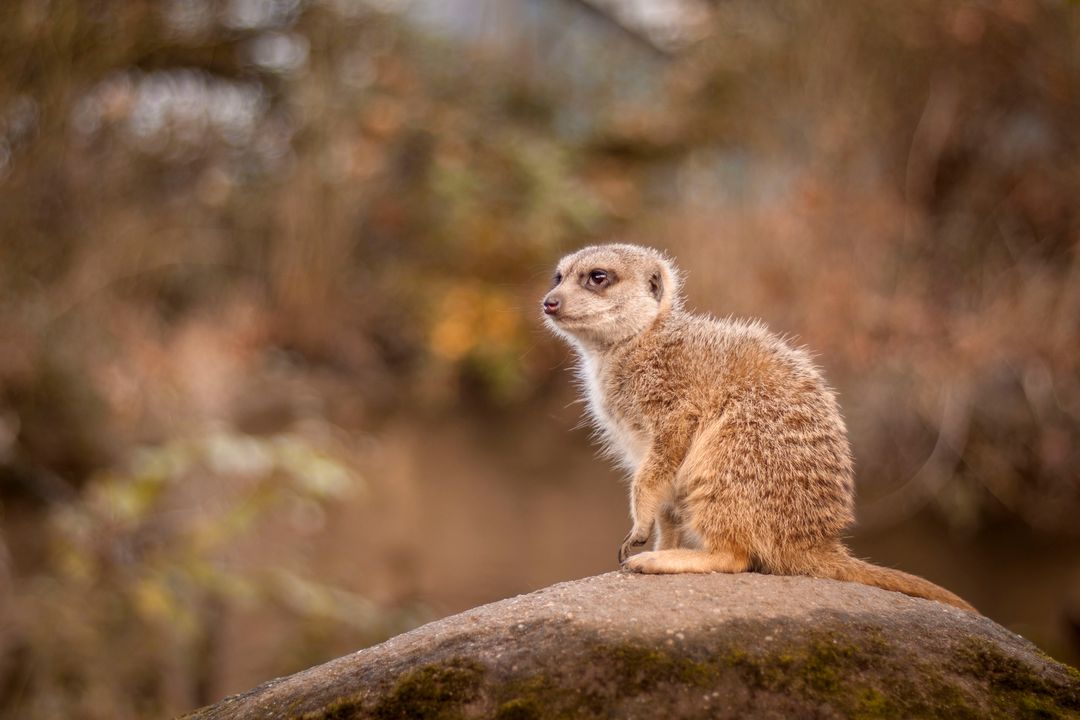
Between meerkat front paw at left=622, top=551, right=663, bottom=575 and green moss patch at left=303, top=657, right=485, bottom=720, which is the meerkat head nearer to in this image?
meerkat front paw at left=622, top=551, right=663, bottom=575

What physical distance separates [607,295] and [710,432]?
515 mm

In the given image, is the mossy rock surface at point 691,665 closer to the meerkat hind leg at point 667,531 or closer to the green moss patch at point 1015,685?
the green moss patch at point 1015,685

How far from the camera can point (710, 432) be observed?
250cm

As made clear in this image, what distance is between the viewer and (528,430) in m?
7.09

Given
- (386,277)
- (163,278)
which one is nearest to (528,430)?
(386,277)

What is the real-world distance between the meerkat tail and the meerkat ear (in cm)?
84

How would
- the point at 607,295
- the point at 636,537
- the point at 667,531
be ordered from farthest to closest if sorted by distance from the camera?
the point at 607,295 → the point at 667,531 → the point at 636,537

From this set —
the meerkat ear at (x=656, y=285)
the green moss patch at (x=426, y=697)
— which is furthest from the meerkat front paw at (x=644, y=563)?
the meerkat ear at (x=656, y=285)

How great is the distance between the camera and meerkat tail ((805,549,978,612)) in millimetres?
2387

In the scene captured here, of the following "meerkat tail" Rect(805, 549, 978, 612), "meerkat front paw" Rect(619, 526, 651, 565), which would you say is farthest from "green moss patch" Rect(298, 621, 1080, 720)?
"meerkat front paw" Rect(619, 526, 651, 565)

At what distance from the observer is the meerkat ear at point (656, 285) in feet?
9.55

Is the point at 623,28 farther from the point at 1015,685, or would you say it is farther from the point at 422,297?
the point at 1015,685

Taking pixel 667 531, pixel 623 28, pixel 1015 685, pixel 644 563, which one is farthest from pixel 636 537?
pixel 623 28

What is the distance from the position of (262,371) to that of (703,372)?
456 cm
